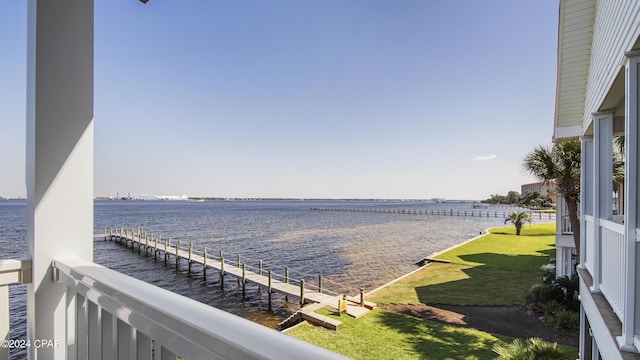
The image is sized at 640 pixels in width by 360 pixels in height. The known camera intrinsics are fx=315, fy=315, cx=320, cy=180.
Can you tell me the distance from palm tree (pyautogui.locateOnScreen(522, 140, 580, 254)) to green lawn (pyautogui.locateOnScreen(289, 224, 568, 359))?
344 cm

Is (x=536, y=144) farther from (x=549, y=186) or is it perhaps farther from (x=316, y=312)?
(x=316, y=312)

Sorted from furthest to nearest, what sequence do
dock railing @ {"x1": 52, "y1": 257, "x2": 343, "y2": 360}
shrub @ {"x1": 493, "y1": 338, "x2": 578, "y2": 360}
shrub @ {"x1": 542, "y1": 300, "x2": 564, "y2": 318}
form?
1. shrub @ {"x1": 542, "y1": 300, "x2": 564, "y2": 318}
2. shrub @ {"x1": 493, "y1": 338, "x2": 578, "y2": 360}
3. dock railing @ {"x1": 52, "y1": 257, "x2": 343, "y2": 360}

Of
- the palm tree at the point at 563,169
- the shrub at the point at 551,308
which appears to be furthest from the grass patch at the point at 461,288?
the palm tree at the point at 563,169

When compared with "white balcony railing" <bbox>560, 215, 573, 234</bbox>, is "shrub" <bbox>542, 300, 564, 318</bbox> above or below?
below

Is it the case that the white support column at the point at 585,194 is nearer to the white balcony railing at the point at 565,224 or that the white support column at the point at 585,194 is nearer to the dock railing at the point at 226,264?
the white balcony railing at the point at 565,224

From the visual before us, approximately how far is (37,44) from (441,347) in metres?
8.32

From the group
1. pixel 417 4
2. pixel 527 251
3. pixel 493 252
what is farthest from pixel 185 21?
pixel 527 251

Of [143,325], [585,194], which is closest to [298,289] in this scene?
[585,194]

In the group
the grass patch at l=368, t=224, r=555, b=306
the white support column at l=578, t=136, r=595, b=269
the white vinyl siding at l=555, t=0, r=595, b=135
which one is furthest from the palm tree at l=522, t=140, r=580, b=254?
the white support column at l=578, t=136, r=595, b=269

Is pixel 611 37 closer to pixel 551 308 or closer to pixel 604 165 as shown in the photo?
pixel 604 165

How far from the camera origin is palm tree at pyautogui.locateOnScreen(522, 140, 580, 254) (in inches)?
364

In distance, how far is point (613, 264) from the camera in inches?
127

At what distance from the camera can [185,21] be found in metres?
5.92

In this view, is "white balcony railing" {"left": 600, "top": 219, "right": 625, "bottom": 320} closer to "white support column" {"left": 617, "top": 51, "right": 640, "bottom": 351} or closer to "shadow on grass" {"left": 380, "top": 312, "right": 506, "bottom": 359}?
"white support column" {"left": 617, "top": 51, "right": 640, "bottom": 351}
